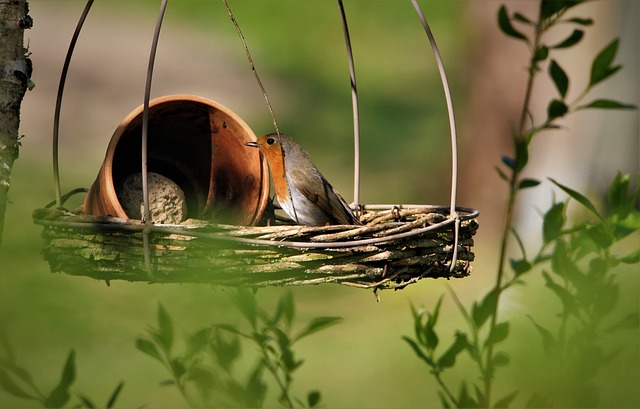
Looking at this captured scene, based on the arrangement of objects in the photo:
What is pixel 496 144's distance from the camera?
627 centimetres

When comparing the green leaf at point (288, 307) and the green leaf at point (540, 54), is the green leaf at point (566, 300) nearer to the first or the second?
the green leaf at point (540, 54)

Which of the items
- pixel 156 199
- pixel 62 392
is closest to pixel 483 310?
pixel 62 392

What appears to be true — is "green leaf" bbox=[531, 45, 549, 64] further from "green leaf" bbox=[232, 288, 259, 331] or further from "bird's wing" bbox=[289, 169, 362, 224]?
"bird's wing" bbox=[289, 169, 362, 224]

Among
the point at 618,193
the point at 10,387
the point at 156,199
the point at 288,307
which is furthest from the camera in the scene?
the point at 156,199

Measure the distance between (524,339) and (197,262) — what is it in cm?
61

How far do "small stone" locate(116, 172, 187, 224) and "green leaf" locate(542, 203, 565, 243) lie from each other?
1001 mm

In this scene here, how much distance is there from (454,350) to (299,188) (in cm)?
93

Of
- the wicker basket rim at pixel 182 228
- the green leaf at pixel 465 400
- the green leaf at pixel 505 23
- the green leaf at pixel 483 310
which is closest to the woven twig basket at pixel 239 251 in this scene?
the wicker basket rim at pixel 182 228

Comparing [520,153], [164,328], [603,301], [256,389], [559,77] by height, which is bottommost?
[256,389]

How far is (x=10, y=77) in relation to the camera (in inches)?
57.3

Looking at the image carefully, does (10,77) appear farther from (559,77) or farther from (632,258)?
(632,258)

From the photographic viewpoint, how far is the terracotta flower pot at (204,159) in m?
2.07

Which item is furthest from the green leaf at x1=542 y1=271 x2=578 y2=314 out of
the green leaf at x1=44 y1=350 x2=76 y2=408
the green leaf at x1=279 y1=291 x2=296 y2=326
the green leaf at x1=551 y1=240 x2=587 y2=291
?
the green leaf at x1=44 y1=350 x2=76 y2=408

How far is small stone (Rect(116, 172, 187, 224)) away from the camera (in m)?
1.97
